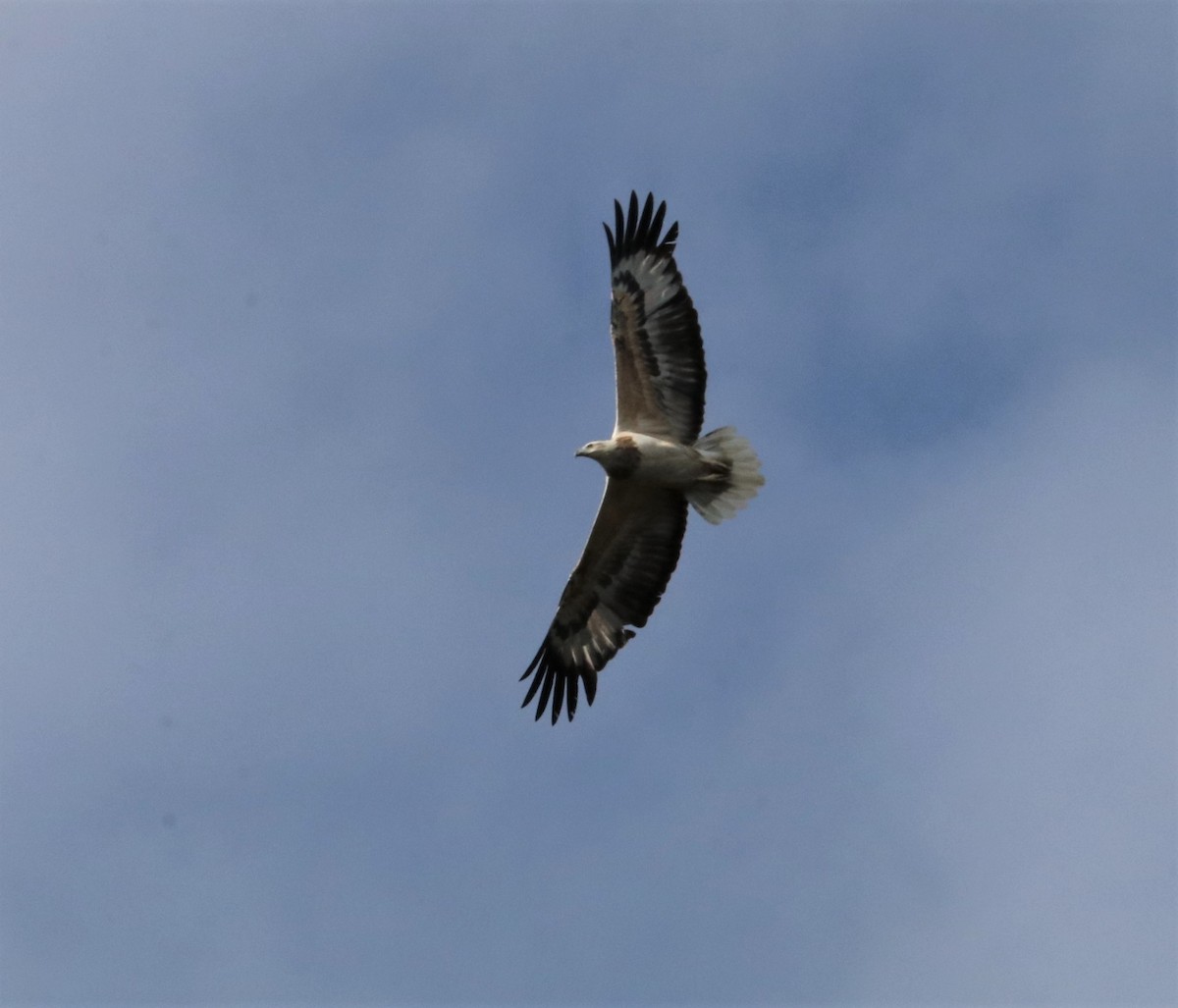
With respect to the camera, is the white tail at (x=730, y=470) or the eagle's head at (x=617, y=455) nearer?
the eagle's head at (x=617, y=455)

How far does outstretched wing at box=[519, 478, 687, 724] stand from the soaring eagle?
0.04 feet

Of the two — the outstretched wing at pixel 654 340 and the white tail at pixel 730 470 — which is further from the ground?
the outstretched wing at pixel 654 340

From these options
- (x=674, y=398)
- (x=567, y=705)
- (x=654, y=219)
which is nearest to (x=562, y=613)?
(x=567, y=705)

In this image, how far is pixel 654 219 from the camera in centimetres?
2105

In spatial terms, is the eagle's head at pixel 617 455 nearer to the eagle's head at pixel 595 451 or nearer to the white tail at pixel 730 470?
the eagle's head at pixel 595 451

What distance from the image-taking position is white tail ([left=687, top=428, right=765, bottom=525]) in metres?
20.9

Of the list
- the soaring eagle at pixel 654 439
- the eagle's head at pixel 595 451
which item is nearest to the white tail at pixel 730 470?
the soaring eagle at pixel 654 439

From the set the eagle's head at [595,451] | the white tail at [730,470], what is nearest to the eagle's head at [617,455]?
the eagle's head at [595,451]

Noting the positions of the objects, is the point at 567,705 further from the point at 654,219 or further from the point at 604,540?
the point at 654,219

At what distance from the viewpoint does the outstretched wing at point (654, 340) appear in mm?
20750

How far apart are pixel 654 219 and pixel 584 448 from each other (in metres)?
2.27

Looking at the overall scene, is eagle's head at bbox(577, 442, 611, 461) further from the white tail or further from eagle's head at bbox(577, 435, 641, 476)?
the white tail

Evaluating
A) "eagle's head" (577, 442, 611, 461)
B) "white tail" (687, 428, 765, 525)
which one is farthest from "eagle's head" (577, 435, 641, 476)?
"white tail" (687, 428, 765, 525)

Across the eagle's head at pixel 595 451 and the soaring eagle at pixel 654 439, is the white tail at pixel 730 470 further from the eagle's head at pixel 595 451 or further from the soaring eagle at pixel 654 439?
the eagle's head at pixel 595 451
